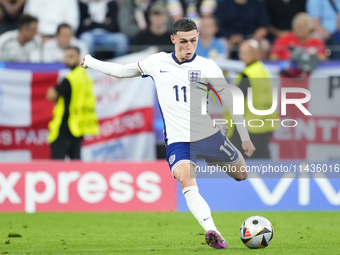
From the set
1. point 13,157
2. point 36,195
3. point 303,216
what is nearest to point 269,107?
point 303,216

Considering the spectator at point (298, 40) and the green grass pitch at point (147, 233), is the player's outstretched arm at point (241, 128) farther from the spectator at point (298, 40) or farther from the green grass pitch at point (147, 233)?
the spectator at point (298, 40)

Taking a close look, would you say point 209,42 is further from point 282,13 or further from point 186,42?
point 186,42

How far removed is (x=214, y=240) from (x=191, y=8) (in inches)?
326

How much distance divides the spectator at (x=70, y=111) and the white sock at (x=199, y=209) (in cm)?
439

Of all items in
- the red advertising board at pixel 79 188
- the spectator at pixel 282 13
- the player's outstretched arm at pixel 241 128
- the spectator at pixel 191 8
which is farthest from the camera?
the spectator at pixel 282 13

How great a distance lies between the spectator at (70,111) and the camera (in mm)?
9508

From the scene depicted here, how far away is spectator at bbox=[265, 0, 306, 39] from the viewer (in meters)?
13.0

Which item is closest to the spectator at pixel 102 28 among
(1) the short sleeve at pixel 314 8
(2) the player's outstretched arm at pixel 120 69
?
(1) the short sleeve at pixel 314 8

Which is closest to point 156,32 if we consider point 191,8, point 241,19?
point 191,8

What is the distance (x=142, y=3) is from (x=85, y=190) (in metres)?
5.38

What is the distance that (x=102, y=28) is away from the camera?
40.3ft

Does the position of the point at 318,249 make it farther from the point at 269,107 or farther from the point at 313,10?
the point at 313,10

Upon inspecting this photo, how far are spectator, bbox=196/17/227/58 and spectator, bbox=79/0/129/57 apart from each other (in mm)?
1466

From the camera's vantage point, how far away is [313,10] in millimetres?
12797
